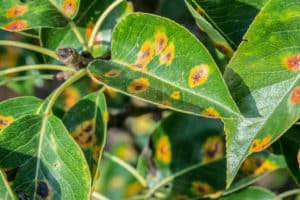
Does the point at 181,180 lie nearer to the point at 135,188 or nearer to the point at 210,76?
the point at 135,188

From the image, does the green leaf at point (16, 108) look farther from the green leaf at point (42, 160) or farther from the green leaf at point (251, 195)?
the green leaf at point (251, 195)

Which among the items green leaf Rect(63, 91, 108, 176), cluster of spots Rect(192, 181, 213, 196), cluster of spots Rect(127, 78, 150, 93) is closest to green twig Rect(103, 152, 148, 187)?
cluster of spots Rect(192, 181, 213, 196)

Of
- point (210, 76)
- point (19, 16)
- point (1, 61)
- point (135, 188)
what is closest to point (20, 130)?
point (19, 16)

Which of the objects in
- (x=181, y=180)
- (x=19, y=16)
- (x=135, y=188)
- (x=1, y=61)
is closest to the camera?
(x=19, y=16)

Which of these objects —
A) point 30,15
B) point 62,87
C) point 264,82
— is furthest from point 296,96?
point 30,15

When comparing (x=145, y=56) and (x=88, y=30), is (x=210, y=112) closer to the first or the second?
(x=145, y=56)

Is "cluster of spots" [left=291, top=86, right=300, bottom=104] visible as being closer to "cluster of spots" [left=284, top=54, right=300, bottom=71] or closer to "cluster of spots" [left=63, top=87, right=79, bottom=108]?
"cluster of spots" [left=284, top=54, right=300, bottom=71]

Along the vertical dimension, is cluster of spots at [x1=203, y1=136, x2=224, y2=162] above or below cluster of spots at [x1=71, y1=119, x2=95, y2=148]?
below
